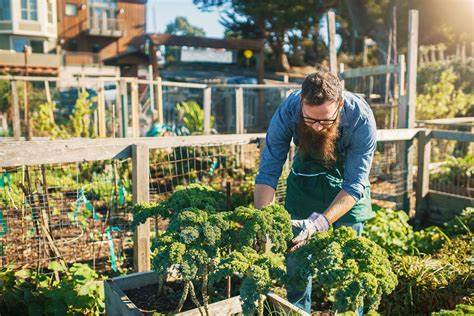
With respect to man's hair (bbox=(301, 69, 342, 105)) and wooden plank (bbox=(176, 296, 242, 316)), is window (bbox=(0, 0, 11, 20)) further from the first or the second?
man's hair (bbox=(301, 69, 342, 105))

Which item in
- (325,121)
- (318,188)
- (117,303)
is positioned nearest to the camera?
(325,121)

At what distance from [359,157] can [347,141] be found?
0.41ft

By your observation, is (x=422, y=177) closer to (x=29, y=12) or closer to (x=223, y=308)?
(x=223, y=308)

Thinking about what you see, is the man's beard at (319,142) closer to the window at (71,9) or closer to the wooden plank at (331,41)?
the wooden plank at (331,41)

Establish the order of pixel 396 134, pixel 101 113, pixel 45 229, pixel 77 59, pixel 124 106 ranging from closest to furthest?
1. pixel 45 229
2. pixel 396 134
3. pixel 101 113
4. pixel 124 106
5. pixel 77 59

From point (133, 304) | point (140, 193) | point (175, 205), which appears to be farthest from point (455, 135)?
point (133, 304)

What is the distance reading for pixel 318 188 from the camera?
309 centimetres

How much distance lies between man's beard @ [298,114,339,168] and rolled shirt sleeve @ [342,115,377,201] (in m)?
0.12

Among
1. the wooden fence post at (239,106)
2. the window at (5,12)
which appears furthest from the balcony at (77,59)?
the wooden fence post at (239,106)

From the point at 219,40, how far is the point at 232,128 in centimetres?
378

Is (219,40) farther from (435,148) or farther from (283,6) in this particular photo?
(435,148)

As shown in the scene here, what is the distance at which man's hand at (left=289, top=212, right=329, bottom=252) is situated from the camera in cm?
240

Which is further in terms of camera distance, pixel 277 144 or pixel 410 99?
pixel 410 99

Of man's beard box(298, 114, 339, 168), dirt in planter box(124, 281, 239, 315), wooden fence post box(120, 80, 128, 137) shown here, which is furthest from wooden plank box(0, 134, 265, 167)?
wooden fence post box(120, 80, 128, 137)
